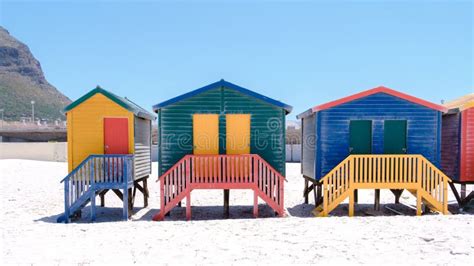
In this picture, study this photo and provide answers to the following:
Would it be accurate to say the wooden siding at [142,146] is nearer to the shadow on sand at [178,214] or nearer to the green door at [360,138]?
the shadow on sand at [178,214]

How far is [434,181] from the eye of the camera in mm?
11664

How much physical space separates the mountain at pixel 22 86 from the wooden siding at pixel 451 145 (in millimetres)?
98613

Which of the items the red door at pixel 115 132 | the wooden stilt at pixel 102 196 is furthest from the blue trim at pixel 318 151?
the wooden stilt at pixel 102 196

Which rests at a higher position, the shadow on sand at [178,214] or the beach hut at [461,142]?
the beach hut at [461,142]

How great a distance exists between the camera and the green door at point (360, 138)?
11.9 metres

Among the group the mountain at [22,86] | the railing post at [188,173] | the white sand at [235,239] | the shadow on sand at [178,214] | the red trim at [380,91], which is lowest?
the shadow on sand at [178,214]

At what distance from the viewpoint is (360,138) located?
12.0 m

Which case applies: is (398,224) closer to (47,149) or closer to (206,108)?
(206,108)

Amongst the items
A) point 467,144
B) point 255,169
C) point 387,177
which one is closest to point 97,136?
point 255,169

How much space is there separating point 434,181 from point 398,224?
2902mm

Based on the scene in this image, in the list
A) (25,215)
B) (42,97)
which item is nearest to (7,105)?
(42,97)

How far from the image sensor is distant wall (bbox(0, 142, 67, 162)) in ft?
107

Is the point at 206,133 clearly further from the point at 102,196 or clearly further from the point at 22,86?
the point at 22,86

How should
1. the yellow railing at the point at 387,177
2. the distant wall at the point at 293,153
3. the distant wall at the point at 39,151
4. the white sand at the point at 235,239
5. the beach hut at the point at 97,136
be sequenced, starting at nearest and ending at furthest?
the white sand at the point at 235,239
the yellow railing at the point at 387,177
the beach hut at the point at 97,136
the distant wall at the point at 39,151
the distant wall at the point at 293,153
